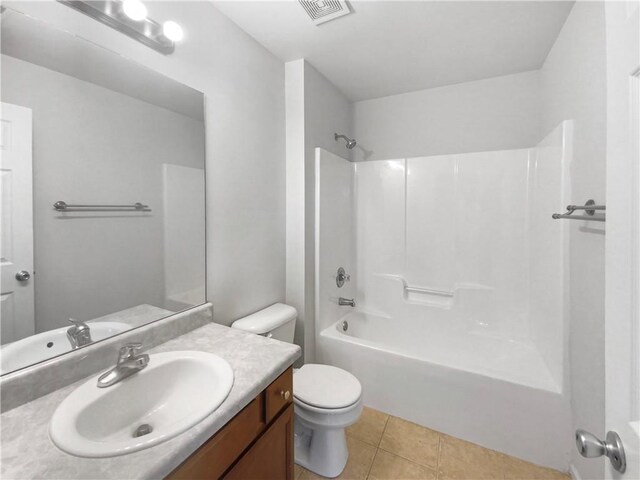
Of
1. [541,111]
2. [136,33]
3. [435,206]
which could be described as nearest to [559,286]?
[435,206]

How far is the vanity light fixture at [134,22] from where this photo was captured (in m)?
0.99

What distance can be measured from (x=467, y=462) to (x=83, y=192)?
7.30 feet

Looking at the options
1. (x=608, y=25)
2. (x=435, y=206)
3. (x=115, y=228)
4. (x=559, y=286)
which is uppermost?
(x=608, y=25)

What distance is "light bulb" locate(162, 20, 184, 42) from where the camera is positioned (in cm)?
115

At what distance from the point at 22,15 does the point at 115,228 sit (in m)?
0.69

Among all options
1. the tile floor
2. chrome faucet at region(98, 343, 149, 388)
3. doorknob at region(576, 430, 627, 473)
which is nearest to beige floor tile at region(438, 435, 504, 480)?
the tile floor

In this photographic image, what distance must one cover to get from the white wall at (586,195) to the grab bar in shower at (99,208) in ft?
6.34

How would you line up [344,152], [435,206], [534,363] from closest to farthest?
[534,363]
[435,206]
[344,152]

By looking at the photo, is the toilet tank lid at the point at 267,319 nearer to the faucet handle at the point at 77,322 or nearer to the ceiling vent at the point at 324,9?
the faucet handle at the point at 77,322

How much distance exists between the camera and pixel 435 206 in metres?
2.34

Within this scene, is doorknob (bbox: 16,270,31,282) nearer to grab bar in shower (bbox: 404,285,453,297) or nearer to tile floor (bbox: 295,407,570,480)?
tile floor (bbox: 295,407,570,480)

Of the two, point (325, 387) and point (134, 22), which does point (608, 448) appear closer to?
point (325, 387)

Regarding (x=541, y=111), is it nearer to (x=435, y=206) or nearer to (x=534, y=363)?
(x=435, y=206)

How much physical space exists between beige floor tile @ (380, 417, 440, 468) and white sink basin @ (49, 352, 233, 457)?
125 centimetres
